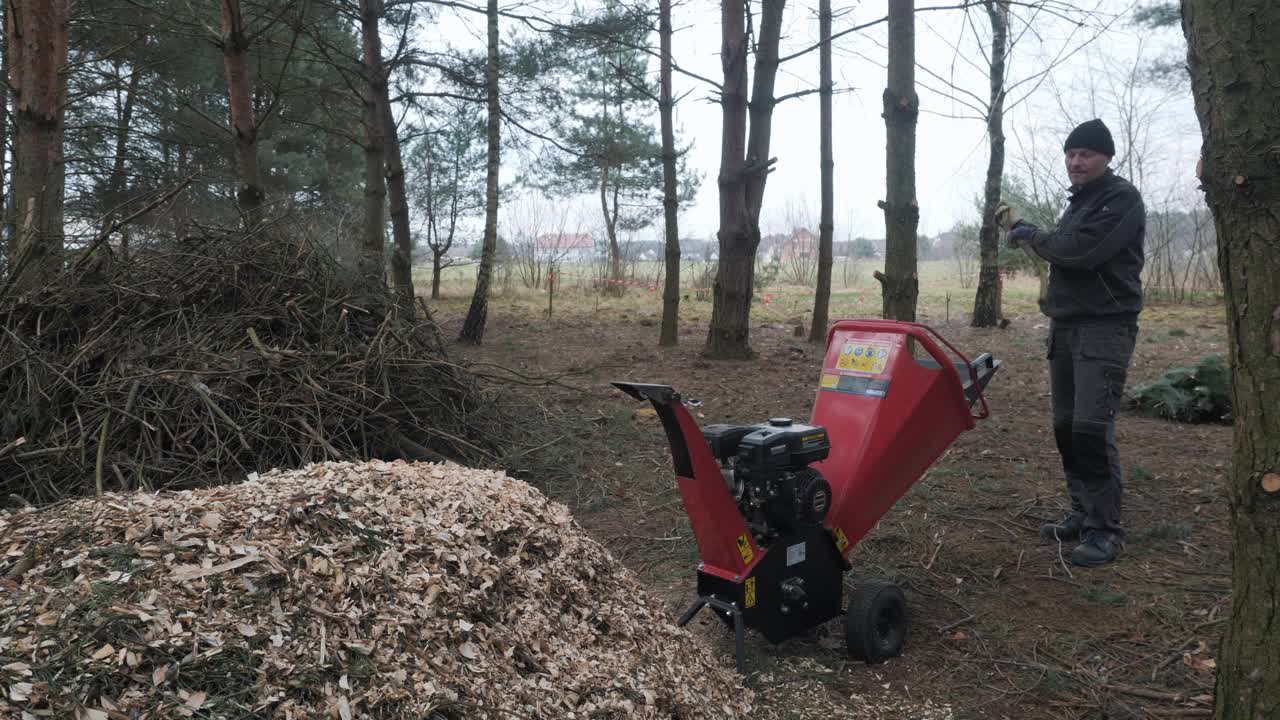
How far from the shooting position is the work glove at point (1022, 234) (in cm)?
Answer: 358

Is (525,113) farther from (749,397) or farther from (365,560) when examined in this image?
(365,560)

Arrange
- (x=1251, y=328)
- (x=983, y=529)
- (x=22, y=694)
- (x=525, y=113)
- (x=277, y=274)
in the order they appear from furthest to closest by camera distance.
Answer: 1. (x=525, y=113)
2. (x=277, y=274)
3. (x=983, y=529)
4. (x=1251, y=328)
5. (x=22, y=694)

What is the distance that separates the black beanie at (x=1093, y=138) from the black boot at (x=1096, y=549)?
5.36 feet

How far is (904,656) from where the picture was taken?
9.53 feet

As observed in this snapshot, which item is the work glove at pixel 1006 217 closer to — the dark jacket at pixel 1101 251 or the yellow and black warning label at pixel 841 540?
the dark jacket at pixel 1101 251

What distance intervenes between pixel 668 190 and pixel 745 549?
8.15 meters

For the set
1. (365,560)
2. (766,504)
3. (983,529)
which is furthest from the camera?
(983,529)

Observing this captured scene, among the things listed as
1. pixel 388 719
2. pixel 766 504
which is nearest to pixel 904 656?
pixel 766 504

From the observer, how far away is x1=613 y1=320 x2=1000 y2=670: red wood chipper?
2631mm

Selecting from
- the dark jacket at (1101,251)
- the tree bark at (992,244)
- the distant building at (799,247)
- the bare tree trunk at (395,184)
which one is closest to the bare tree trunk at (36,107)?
the bare tree trunk at (395,184)

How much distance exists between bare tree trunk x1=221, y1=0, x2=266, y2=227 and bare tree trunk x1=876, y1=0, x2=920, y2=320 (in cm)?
467

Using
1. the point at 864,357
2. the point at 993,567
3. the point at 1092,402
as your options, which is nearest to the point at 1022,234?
the point at 1092,402

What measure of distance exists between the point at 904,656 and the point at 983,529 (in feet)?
4.24

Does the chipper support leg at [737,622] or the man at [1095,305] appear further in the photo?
the man at [1095,305]
